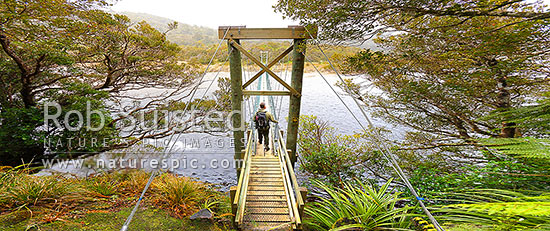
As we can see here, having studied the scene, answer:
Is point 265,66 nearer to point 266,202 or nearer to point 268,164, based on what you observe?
point 268,164

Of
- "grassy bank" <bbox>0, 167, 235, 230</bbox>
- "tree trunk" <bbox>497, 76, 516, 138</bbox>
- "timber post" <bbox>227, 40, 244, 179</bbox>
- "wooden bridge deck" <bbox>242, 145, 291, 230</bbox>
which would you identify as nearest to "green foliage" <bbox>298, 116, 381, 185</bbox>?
"wooden bridge deck" <bbox>242, 145, 291, 230</bbox>

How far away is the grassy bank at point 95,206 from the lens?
4.62 feet

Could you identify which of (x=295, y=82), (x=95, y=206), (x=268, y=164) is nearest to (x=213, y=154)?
(x=268, y=164)

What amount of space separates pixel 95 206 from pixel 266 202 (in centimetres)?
147

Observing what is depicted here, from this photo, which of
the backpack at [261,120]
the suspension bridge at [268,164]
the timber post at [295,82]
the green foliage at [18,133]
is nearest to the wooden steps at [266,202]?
the suspension bridge at [268,164]

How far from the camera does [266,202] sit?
194cm

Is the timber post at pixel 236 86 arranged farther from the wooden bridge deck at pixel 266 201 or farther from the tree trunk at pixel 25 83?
the tree trunk at pixel 25 83

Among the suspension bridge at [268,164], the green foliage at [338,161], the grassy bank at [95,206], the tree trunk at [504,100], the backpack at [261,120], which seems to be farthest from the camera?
the green foliage at [338,161]

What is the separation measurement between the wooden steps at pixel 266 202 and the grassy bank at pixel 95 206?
0.83 ft

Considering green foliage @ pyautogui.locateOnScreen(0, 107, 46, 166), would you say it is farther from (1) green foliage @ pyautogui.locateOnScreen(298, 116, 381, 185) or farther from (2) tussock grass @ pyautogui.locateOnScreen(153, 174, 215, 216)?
(1) green foliage @ pyautogui.locateOnScreen(298, 116, 381, 185)

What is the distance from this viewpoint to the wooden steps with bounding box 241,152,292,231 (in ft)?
5.58

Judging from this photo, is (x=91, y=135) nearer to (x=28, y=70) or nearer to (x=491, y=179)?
(x=28, y=70)

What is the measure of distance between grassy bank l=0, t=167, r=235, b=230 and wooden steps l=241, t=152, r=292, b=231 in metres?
0.25

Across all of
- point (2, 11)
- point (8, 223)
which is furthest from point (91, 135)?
point (8, 223)
